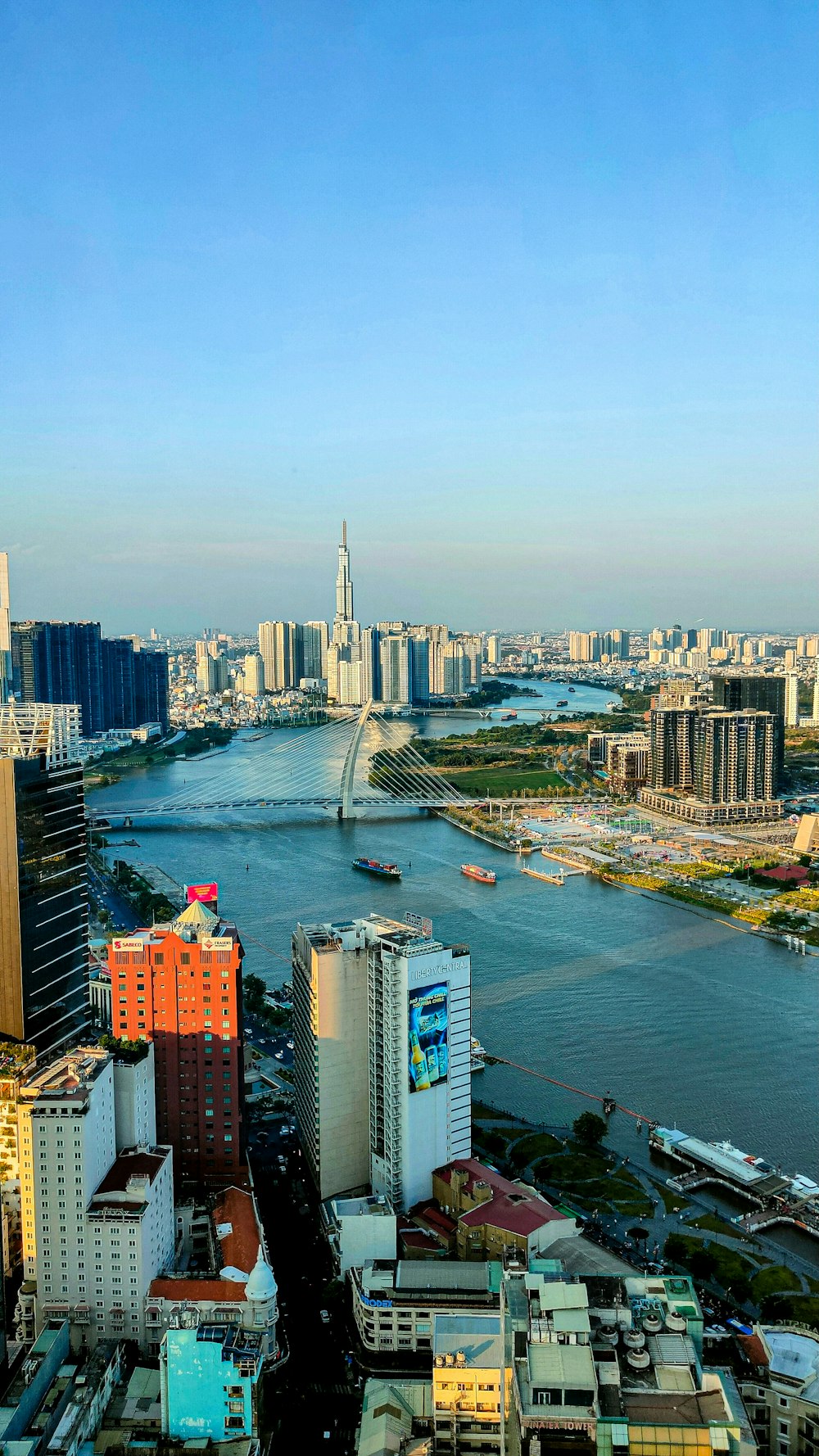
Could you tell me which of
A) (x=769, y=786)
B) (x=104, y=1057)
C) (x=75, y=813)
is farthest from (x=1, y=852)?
(x=769, y=786)

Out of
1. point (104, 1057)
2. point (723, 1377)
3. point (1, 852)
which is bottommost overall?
point (723, 1377)

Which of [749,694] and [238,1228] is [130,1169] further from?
[749,694]

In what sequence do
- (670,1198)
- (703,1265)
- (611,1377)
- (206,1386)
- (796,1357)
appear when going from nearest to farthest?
(611,1377)
(206,1386)
(796,1357)
(703,1265)
(670,1198)

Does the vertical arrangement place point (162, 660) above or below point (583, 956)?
above

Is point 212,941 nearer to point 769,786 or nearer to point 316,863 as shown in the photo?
point 316,863

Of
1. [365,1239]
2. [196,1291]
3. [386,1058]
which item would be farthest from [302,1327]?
[386,1058]

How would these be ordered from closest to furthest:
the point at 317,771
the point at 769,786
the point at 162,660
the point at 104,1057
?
the point at 104,1057 < the point at 769,786 < the point at 317,771 < the point at 162,660
